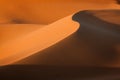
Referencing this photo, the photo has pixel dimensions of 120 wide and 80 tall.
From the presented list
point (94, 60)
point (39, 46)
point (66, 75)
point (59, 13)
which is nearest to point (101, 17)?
point (39, 46)

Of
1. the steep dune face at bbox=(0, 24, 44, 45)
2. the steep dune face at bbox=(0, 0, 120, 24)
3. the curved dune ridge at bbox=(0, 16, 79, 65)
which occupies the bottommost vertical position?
the steep dune face at bbox=(0, 0, 120, 24)

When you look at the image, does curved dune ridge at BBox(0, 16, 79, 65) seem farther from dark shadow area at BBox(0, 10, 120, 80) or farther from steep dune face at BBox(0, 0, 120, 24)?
steep dune face at BBox(0, 0, 120, 24)

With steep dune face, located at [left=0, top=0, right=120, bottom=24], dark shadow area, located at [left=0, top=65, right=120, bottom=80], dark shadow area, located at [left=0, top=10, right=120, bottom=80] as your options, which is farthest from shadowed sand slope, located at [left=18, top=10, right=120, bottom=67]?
steep dune face, located at [left=0, top=0, right=120, bottom=24]

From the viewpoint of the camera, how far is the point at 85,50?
5.98 meters

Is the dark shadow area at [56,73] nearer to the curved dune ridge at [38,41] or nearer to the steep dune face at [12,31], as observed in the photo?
the curved dune ridge at [38,41]

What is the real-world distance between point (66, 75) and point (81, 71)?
0.83 ft

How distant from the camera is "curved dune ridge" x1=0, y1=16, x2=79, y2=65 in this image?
6.56 m

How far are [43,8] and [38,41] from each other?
27.9 feet

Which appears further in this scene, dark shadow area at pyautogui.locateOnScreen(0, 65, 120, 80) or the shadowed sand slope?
the shadowed sand slope

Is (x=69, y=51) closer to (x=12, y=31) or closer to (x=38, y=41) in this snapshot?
(x=38, y=41)

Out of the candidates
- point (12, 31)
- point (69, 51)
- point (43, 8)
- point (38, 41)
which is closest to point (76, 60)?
point (69, 51)

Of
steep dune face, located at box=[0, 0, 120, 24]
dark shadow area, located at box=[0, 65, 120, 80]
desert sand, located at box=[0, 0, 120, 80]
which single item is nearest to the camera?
dark shadow area, located at box=[0, 65, 120, 80]

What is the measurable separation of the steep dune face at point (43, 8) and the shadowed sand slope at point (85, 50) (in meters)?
7.47

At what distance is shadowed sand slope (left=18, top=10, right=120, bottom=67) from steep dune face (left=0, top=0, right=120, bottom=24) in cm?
747
